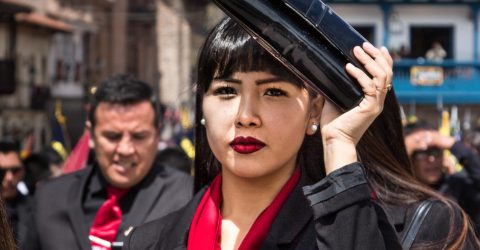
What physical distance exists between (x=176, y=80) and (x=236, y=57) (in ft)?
149

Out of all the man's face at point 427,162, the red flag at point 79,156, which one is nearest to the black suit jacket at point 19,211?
the red flag at point 79,156

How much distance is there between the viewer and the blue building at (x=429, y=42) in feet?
102

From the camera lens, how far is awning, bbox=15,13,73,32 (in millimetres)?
29622

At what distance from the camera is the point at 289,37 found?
7.32 feet

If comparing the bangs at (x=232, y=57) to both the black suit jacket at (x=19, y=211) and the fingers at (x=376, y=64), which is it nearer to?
the fingers at (x=376, y=64)

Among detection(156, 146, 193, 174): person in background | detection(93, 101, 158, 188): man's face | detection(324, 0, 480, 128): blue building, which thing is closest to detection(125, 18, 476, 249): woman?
detection(93, 101, 158, 188): man's face

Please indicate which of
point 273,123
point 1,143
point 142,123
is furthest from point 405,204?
point 1,143

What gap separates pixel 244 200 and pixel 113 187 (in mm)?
2122

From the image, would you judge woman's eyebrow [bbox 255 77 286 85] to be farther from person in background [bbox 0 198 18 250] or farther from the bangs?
person in background [bbox 0 198 18 250]

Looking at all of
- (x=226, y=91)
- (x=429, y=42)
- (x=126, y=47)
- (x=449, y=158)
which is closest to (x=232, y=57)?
(x=226, y=91)

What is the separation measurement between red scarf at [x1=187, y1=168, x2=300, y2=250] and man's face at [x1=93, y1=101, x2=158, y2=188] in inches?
79.0

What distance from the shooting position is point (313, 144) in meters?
2.79

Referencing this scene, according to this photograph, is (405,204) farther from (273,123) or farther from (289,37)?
(289,37)

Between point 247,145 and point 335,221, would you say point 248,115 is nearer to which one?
point 247,145
